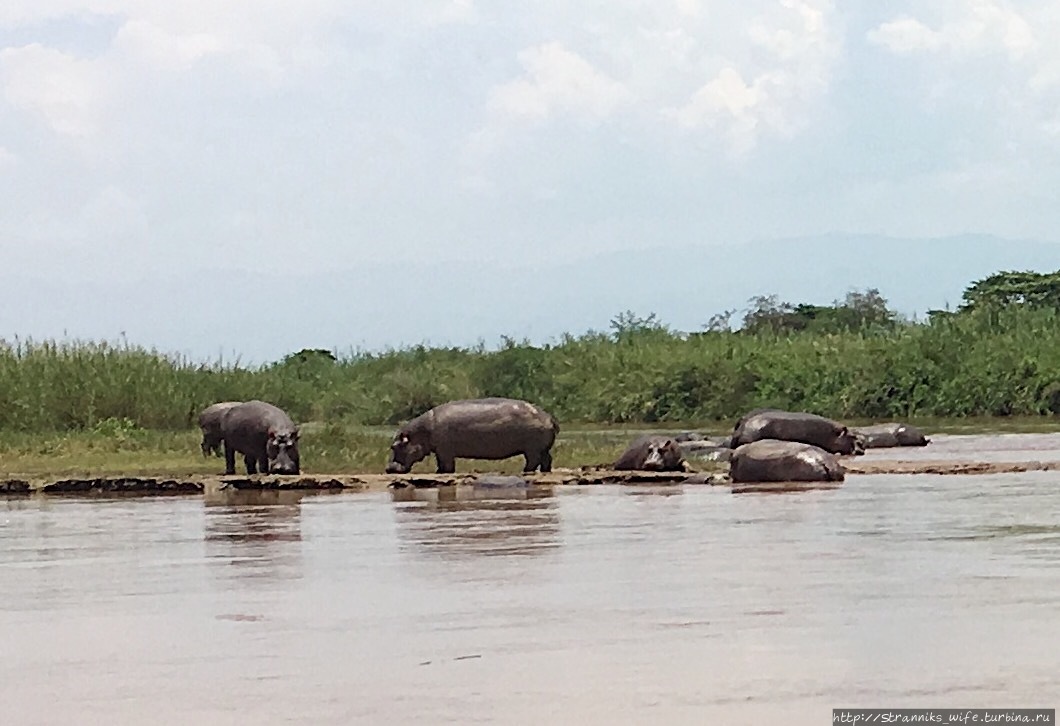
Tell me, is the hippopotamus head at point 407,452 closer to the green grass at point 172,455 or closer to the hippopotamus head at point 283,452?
the green grass at point 172,455

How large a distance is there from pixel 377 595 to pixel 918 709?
3.86m

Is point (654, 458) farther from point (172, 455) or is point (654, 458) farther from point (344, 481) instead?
point (172, 455)

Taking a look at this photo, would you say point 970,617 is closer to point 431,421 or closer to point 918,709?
point 918,709

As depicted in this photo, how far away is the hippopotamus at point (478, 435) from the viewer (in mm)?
19391

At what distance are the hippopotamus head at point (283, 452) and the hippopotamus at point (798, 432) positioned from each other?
7.13m

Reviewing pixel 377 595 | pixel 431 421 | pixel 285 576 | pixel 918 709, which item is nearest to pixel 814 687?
pixel 918 709

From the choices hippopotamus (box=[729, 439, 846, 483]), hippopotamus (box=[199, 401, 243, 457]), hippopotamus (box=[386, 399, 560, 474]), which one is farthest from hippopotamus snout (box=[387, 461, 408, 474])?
hippopotamus (box=[729, 439, 846, 483])

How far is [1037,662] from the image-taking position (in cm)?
711

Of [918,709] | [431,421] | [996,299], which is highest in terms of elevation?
[996,299]

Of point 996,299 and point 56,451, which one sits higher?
point 996,299

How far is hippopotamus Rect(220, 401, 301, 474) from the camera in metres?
19.3

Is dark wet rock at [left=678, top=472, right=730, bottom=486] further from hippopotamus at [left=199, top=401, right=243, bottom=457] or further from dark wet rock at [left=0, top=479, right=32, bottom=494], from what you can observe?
dark wet rock at [left=0, top=479, right=32, bottom=494]

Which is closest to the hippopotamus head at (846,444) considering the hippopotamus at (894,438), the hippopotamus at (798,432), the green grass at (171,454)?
the hippopotamus at (798,432)

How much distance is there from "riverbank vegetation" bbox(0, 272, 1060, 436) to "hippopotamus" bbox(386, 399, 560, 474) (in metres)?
10.7
